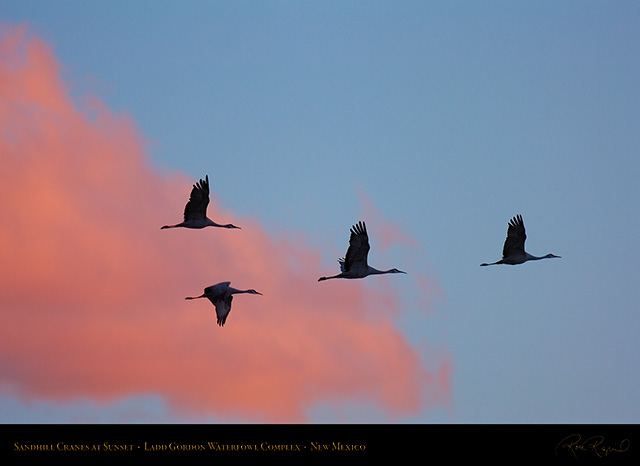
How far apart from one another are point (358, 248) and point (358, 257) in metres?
1.16

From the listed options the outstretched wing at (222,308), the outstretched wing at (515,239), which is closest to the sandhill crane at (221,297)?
the outstretched wing at (222,308)

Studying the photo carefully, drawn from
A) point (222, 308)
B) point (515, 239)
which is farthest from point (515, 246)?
point (222, 308)

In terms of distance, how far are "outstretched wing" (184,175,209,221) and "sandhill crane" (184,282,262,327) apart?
5535mm

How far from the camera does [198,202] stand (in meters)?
72.7
